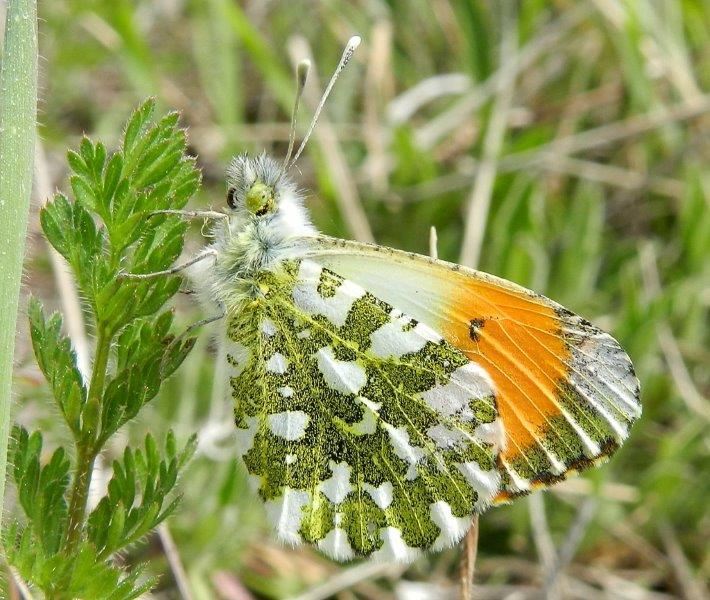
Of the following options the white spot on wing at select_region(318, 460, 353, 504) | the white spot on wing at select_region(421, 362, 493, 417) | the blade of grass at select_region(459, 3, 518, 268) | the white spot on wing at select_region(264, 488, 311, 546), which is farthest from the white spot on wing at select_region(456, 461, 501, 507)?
the blade of grass at select_region(459, 3, 518, 268)

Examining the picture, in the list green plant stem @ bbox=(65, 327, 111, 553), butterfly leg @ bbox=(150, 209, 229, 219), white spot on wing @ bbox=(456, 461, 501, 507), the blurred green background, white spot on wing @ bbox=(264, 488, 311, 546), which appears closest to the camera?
green plant stem @ bbox=(65, 327, 111, 553)

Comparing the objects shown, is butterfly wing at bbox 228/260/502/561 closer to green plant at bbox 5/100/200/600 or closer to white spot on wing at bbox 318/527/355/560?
white spot on wing at bbox 318/527/355/560

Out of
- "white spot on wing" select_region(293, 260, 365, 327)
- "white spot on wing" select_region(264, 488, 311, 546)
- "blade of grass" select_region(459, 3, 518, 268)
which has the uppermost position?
"blade of grass" select_region(459, 3, 518, 268)

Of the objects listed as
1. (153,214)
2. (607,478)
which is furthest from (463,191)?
(153,214)

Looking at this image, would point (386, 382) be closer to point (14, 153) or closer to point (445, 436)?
point (445, 436)

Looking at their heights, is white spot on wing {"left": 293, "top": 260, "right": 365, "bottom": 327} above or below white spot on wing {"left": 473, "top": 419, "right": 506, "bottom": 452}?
above

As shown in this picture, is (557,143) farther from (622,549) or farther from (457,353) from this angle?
(457,353)
